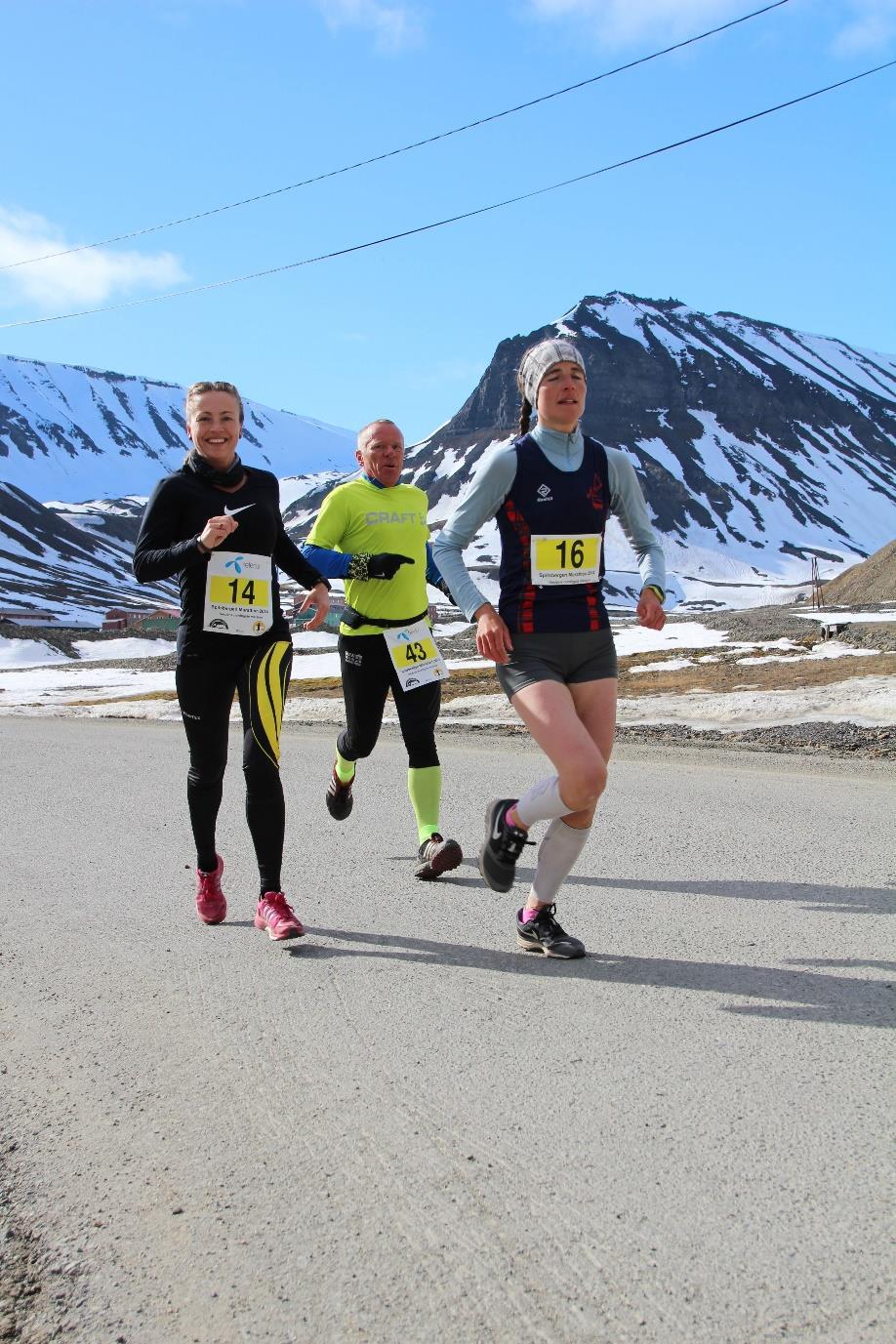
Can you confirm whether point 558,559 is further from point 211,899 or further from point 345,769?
point 345,769

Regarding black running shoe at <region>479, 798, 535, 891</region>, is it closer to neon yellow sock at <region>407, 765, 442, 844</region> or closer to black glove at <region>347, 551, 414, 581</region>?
neon yellow sock at <region>407, 765, 442, 844</region>

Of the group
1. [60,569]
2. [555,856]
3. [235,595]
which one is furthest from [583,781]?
[60,569]

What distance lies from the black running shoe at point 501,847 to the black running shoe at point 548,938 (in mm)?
174

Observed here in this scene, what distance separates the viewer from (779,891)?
15.4 ft

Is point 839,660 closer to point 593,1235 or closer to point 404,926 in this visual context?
point 404,926

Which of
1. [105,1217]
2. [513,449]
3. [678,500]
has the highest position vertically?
[678,500]

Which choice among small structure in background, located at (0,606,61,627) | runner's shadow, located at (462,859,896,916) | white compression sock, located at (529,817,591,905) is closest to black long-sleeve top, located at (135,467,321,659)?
white compression sock, located at (529,817,591,905)

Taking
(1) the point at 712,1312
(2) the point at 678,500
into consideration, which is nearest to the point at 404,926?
(1) the point at 712,1312

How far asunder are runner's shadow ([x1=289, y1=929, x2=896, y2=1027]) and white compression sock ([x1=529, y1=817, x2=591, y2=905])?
0.78ft

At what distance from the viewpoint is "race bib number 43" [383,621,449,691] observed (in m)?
5.57

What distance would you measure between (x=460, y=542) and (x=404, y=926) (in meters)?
1.53

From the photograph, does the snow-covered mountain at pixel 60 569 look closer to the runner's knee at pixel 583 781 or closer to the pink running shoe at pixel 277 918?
the pink running shoe at pixel 277 918

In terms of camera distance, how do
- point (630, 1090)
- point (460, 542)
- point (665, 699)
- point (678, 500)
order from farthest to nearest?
1. point (678, 500)
2. point (665, 699)
3. point (460, 542)
4. point (630, 1090)

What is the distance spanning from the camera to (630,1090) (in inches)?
106
